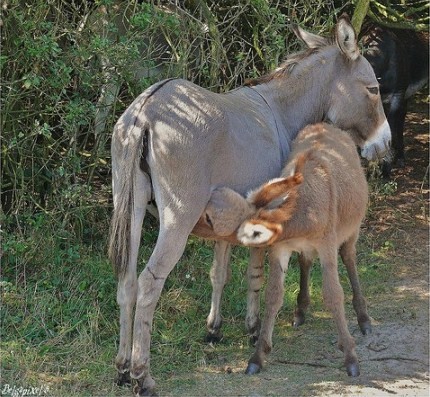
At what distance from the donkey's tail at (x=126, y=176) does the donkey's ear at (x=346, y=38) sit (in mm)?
1821

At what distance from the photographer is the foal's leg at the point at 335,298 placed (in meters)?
5.29

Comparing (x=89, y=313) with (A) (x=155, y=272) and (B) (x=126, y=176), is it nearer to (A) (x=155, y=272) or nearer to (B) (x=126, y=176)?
(A) (x=155, y=272)

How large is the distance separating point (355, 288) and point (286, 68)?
1.85 meters

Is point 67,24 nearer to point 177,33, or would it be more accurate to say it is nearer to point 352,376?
point 177,33

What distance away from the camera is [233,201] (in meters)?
4.92

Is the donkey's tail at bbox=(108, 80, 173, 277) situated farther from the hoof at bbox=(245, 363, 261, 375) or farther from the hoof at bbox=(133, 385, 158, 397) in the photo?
the hoof at bbox=(245, 363, 261, 375)

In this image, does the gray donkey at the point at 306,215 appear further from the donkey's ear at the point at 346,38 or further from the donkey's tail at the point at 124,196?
the donkey's ear at the point at 346,38

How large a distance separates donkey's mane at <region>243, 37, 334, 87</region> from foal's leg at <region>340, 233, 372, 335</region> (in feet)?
4.67

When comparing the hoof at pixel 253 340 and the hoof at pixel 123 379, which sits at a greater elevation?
the hoof at pixel 123 379

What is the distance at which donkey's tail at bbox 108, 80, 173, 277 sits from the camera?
16.0 ft

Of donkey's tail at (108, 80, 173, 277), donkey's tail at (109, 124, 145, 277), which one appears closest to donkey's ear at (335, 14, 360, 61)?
donkey's tail at (108, 80, 173, 277)

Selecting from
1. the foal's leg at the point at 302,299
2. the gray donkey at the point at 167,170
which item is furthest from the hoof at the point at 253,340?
the gray donkey at the point at 167,170

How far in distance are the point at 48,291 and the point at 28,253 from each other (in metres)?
0.46

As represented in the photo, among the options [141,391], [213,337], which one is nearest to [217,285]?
[213,337]
